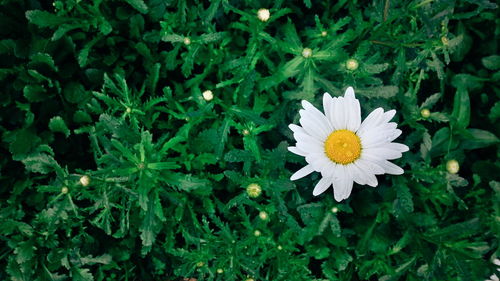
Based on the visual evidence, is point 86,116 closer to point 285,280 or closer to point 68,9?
point 68,9

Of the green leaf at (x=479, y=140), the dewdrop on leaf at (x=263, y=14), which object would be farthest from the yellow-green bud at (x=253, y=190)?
the green leaf at (x=479, y=140)

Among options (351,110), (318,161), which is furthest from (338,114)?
(318,161)

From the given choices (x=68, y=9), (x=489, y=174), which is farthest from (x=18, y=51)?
(x=489, y=174)

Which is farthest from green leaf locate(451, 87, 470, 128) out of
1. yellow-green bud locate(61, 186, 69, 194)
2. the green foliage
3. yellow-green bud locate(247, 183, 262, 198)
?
yellow-green bud locate(61, 186, 69, 194)

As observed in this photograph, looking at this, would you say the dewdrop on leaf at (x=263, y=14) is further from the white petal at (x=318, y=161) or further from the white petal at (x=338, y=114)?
the white petal at (x=318, y=161)

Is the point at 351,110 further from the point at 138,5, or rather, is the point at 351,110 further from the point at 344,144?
the point at 138,5

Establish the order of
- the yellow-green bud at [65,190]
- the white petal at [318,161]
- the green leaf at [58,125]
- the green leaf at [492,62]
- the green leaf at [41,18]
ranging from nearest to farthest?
the white petal at [318,161] < the yellow-green bud at [65,190] < the green leaf at [41,18] < the green leaf at [58,125] < the green leaf at [492,62]

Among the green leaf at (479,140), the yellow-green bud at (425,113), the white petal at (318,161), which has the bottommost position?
the green leaf at (479,140)
